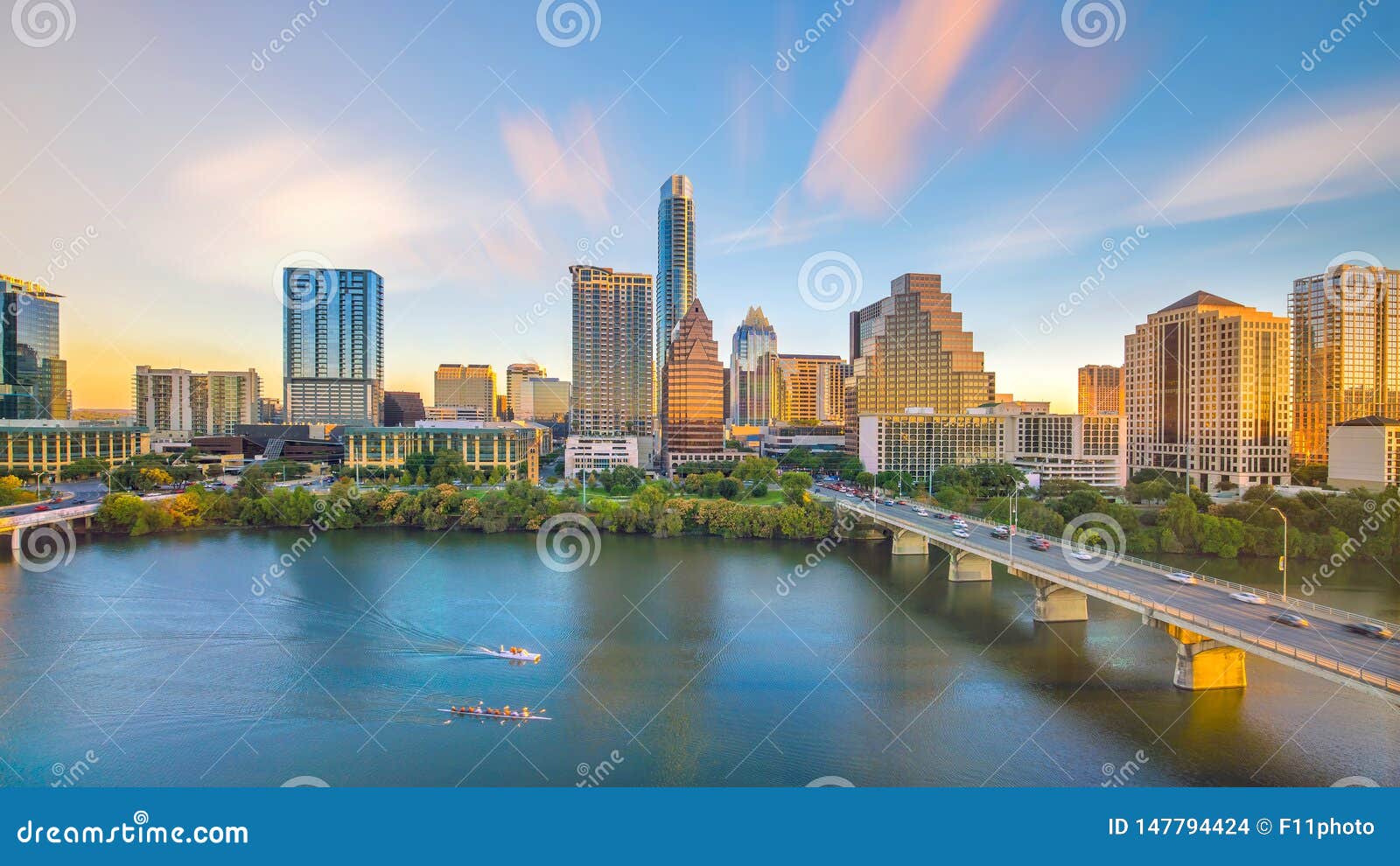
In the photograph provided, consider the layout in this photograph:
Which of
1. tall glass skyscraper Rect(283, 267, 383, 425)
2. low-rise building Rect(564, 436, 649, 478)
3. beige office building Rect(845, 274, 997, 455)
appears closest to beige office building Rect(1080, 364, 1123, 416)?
beige office building Rect(845, 274, 997, 455)

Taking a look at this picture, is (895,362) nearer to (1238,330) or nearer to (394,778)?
(1238,330)

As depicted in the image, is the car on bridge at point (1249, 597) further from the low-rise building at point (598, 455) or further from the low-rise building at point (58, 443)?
the low-rise building at point (58, 443)

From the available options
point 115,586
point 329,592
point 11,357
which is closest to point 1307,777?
point 329,592

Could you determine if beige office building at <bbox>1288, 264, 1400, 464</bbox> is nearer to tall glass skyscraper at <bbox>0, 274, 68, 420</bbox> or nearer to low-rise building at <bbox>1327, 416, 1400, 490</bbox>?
low-rise building at <bbox>1327, 416, 1400, 490</bbox>

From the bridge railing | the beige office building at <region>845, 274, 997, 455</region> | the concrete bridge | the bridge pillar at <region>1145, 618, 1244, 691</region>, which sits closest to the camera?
the concrete bridge

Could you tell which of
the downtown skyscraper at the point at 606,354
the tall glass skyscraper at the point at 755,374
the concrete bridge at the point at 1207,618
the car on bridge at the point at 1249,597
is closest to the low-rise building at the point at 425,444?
the downtown skyscraper at the point at 606,354

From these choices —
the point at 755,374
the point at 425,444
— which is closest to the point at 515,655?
the point at 425,444
